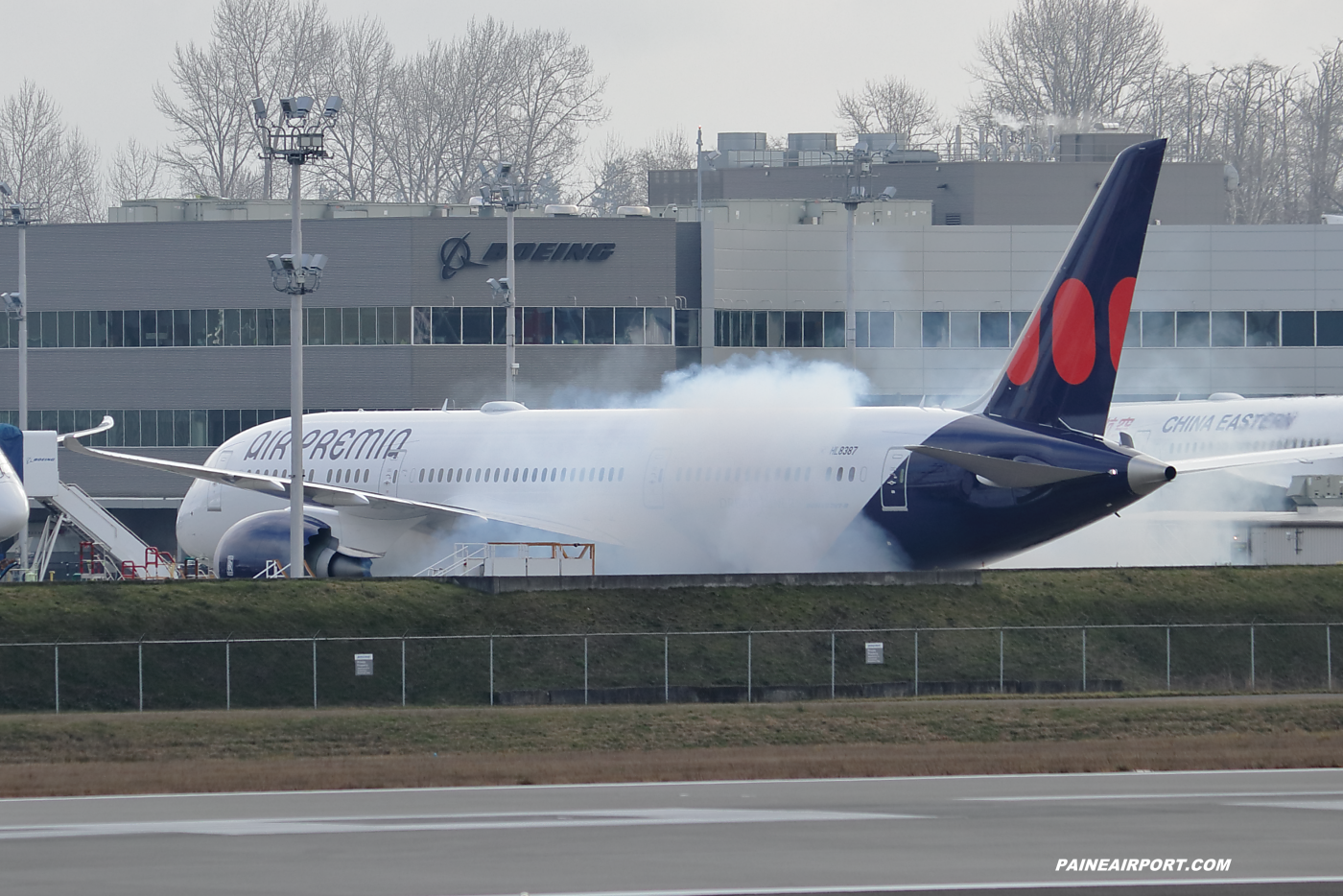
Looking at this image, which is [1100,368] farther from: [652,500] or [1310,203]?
[1310,203]

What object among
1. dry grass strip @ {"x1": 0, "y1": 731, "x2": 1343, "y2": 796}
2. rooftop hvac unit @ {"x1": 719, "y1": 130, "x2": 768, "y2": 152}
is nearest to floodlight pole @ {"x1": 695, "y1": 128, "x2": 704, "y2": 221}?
rooftop hvac unit @ {"x1": 719, "y1": 130, "x2": 768, "y2": 152}

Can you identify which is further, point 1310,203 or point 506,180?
point 1310,203

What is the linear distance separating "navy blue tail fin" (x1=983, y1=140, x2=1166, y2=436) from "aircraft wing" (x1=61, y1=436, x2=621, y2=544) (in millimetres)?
10606

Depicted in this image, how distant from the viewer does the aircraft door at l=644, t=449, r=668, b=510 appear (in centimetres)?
3959

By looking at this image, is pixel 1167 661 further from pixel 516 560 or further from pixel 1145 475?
pixel 516 560

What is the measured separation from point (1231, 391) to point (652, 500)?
48439 mm

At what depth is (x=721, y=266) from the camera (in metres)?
80.4

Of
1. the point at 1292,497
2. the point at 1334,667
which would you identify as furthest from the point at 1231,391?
the point at 1334,667

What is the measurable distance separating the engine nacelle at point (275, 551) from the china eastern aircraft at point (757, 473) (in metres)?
0.05

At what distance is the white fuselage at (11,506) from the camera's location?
3228cm

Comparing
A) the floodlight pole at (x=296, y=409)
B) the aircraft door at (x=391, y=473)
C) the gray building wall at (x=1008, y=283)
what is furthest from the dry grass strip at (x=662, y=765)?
the gray building wall at (x=1008, y=283)

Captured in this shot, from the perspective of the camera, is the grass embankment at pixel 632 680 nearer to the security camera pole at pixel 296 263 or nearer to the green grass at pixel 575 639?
the green grass at pixel 575 639

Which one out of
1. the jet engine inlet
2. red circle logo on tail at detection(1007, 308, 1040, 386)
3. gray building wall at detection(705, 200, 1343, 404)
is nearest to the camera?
the jet engine inlet

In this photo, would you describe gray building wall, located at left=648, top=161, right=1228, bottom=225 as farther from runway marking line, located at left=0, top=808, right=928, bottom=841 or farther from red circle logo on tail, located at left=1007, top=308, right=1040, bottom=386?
runway marking line, located at left=0, top=808, right=928, bottom=841
